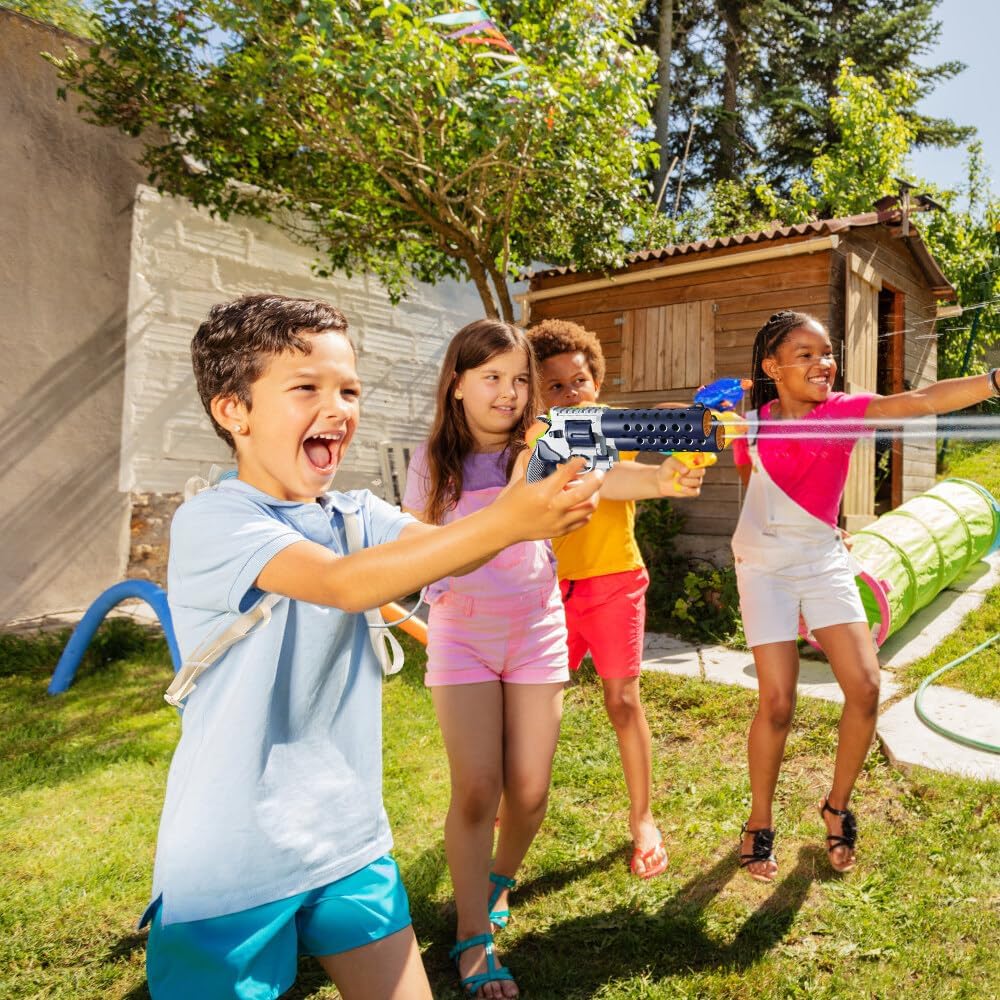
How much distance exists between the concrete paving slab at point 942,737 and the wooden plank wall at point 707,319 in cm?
334

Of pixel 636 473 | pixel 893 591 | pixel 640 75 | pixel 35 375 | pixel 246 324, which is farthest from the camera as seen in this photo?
pixel 35 375

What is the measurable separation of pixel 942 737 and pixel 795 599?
6.43 feet

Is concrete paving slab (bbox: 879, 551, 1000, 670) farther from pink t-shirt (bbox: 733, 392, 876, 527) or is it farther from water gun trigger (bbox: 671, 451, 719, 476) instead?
water gun trigger (bbox: 671, 451, 719, 476)

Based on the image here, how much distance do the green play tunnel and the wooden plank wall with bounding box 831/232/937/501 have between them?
25.3 inches

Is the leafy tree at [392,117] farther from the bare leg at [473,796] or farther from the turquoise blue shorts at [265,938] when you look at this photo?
the turquoise blue shorts at [265,938]

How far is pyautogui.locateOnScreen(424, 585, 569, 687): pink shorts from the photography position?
97.9 inches

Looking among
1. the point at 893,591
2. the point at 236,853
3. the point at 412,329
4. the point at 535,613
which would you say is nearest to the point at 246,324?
the point at 236,853

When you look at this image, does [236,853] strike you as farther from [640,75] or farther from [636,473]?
[640,75]

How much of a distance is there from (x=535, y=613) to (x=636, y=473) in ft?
2.01

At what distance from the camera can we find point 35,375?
24.0ft

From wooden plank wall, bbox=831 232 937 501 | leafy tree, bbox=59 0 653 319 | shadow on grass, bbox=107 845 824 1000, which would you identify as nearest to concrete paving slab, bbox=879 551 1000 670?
wooden plank wall, bbox=831 232 937 501

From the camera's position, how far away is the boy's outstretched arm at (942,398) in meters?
1.93

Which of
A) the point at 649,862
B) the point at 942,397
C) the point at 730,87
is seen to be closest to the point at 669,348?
the point at 649,862

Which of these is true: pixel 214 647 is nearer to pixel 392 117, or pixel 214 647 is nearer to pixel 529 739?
pixel 529 739
